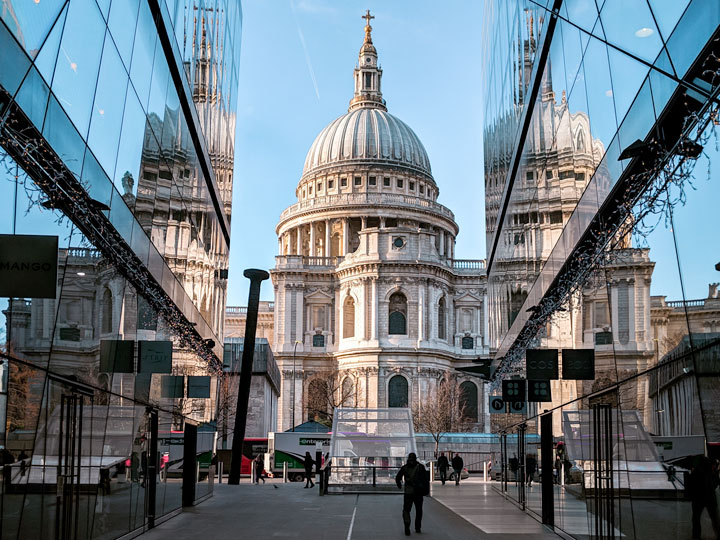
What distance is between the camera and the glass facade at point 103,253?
→ 379 inches

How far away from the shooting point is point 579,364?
15.0 meters

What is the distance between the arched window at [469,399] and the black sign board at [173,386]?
76977mm

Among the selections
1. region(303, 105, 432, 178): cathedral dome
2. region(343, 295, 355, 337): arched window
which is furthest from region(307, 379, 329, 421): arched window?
region(303, 105, 432, 178): cathedral dome

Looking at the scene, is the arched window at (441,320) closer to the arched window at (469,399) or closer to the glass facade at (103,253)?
the arched window at (469,399)

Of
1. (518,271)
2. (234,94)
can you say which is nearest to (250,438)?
(234,94)

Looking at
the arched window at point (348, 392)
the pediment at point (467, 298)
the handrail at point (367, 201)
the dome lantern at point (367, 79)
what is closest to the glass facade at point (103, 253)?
the arched window at point (348, 392)

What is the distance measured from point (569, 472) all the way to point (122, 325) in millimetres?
7508

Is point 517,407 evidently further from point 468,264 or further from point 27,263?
point 468,264

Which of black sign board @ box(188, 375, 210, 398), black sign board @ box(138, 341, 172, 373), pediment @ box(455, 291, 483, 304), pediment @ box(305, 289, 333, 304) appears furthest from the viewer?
pediment @ box(305, 289, 333, 304)

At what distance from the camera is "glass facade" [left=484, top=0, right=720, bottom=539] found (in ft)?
28.4

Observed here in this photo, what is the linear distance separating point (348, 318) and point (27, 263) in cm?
9664

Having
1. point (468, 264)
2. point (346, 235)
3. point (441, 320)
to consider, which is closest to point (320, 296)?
point (441, 320)

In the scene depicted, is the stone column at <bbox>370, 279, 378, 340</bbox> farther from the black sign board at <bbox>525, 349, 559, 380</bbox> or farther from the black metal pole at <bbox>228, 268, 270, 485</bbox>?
the black sign board at <bbox>525, 349, 559, 380</bbox>

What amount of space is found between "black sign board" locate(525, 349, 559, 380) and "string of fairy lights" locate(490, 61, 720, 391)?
854 millimetres
